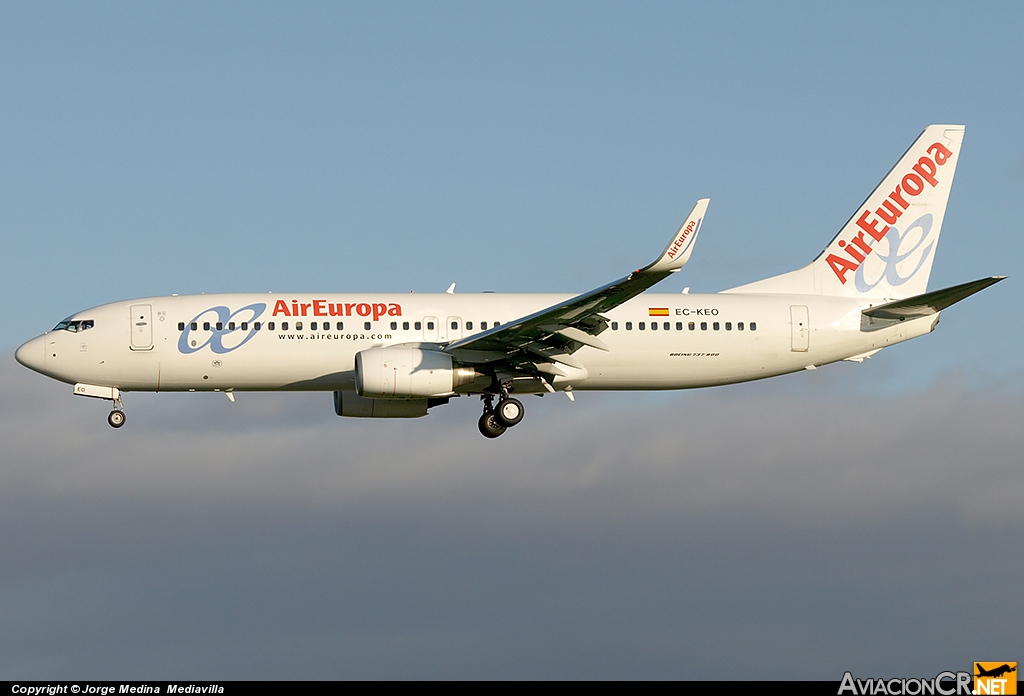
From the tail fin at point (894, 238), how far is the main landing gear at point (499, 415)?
325 inches

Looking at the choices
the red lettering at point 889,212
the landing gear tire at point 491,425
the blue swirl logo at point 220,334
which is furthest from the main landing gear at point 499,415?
the red lettering at point 889,212

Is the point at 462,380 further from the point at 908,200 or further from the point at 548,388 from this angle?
the point at 908,200

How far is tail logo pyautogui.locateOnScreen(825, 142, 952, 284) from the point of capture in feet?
160

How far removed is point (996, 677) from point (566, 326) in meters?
15.4

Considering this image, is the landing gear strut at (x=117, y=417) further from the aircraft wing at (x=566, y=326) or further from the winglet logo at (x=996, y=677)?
the winglet logo at (x=996, y=677)

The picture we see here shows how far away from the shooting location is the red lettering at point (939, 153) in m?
50.0

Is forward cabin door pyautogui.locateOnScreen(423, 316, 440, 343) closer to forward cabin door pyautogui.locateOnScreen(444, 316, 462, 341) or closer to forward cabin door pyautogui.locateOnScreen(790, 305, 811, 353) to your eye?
forward cabin door pyautogui.locateOnScreen(444, 316, 462, 341)

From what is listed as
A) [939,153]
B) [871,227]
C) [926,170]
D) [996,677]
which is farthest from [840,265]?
[996,677]

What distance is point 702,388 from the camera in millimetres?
47031

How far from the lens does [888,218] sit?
49.4 m

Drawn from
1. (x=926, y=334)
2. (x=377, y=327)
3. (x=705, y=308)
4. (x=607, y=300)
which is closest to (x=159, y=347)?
(x=377, y=327)

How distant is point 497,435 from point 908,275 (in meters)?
14.4

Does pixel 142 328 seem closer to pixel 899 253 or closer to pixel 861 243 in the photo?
pixel 861 243

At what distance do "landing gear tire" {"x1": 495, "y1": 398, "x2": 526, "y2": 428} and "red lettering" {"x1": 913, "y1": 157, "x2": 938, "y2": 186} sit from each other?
15813 mm
